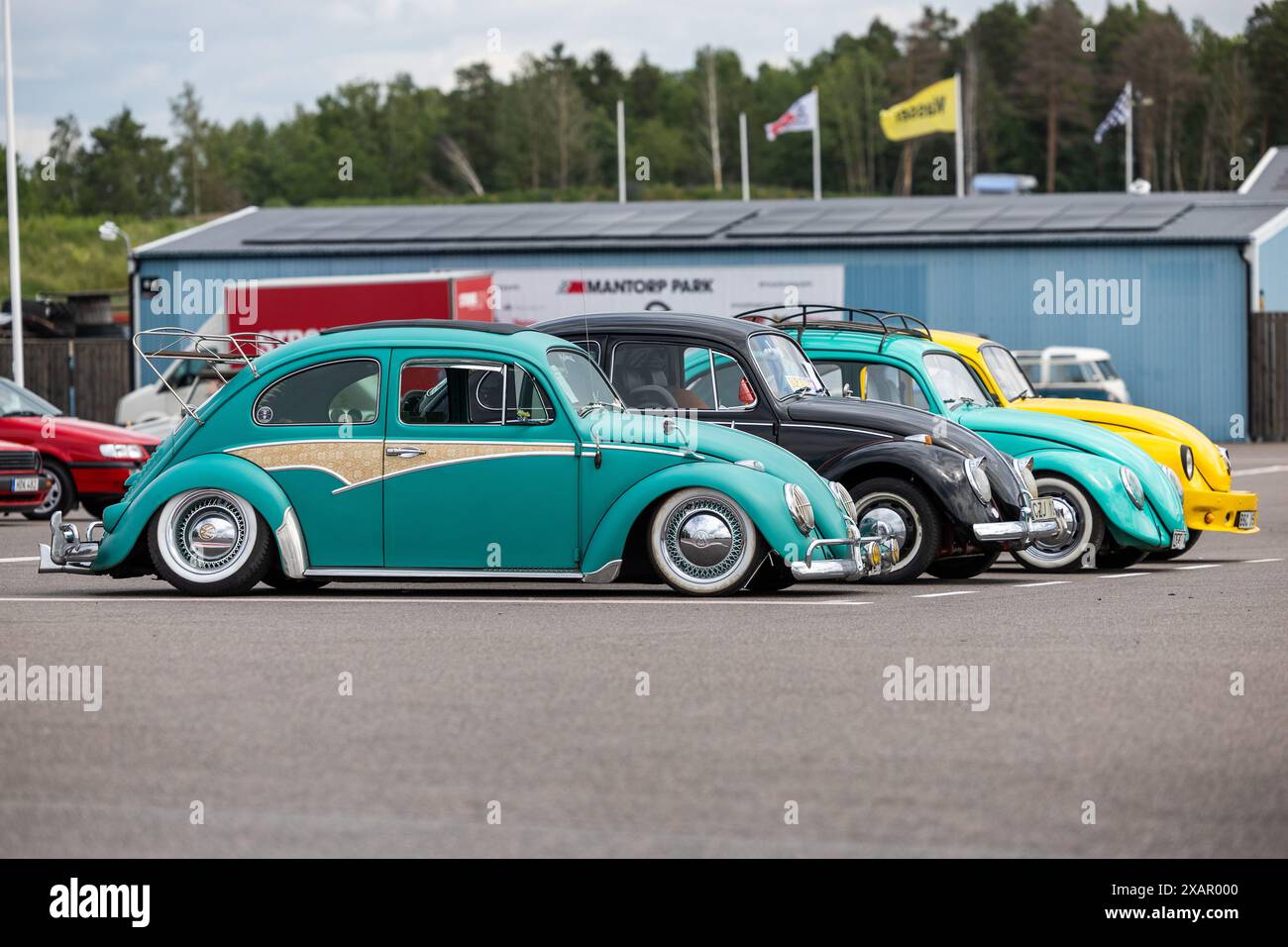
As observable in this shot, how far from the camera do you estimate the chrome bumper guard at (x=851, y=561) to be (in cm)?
1140

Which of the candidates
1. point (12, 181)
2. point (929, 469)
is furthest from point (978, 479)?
point (12, 181)

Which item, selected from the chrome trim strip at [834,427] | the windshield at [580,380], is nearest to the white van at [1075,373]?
the chrome trim strip at [834,427]

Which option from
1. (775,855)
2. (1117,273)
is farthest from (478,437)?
(1117,273)

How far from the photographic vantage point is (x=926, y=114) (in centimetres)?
6391

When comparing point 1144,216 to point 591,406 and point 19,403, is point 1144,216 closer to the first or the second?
point 19,403

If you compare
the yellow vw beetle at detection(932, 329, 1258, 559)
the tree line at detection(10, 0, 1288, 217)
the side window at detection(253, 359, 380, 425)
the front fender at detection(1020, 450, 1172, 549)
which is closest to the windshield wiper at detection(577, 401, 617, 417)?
the side window at detection(253, 359, 380, 425)

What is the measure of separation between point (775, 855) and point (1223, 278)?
34.5m

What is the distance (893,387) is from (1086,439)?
150 cm

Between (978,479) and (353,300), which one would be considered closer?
(978,479)

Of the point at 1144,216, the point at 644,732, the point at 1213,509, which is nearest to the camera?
the point at 644,732

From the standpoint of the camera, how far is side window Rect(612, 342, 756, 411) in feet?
42.6

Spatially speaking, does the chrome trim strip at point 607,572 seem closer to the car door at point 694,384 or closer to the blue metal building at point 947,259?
the car door at point 694,384

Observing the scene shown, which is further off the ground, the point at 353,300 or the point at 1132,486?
the point at 353,300

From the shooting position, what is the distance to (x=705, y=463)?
1145cm
